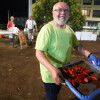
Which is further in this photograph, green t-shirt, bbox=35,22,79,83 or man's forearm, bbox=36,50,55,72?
green t-shirt, bbox=35,22,79,83

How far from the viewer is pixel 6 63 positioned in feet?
17.5

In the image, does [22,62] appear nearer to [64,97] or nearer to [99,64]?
[64,97]

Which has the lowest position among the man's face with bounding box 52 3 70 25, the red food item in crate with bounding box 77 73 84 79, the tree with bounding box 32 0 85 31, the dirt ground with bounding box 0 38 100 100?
the dirt ground with bounding box 0 38 100 100

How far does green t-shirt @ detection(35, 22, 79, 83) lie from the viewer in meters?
1.52

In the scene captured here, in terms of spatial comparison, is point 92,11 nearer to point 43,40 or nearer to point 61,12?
point 61,12

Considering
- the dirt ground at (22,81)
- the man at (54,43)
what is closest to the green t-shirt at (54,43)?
the man at (54,43)

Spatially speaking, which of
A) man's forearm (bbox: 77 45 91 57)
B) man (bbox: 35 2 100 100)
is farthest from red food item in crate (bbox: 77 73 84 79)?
man's forearm (bbox: 77 45 91 57)

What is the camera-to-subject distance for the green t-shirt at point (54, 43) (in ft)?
5.00

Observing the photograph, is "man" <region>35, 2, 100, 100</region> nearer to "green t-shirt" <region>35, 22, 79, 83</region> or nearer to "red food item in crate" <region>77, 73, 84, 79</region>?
"green t-shirt" <region>35, 22, 79, 83</region>

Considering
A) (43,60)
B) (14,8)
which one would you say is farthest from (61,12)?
(14,8)

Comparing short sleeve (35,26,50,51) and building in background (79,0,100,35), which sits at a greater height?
building in background (79,0,100,35)

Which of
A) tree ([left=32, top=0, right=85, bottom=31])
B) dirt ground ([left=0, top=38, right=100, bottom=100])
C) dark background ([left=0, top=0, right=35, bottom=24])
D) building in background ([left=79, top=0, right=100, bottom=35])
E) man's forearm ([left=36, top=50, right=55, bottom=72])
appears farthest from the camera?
dark background ([left=0, top=0, right=35, bottom=24])

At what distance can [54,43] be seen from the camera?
161 cm

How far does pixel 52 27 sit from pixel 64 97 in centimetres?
234
